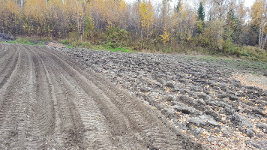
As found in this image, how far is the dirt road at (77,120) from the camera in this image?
10.5 feet

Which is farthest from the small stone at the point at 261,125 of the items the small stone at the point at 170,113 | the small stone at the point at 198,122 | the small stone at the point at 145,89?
the small stone at the point at 145,89

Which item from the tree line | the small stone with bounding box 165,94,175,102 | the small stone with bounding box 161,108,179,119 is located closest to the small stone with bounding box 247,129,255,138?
the small stone with bounding box 161,108,179,119

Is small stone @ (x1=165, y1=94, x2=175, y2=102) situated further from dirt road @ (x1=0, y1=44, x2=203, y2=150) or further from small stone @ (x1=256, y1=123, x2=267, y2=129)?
small stone @ (x1=256, y1=123, x2=267, y2=129)

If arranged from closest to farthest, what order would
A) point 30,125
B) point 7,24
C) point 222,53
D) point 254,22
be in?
1. point 30,125
2. point 222,53
3. point 7,24
4. point 254,22

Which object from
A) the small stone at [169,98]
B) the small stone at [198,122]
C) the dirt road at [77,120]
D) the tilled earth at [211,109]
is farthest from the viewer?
the small stone at [169,98]

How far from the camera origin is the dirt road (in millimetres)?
3209

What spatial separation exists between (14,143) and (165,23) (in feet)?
94.8

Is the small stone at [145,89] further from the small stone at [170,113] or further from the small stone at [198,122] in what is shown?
the small stone at [198,122]

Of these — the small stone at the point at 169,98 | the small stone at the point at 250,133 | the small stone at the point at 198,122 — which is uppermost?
the small stone at the point at 169,98

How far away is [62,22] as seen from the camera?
28375 millimetres

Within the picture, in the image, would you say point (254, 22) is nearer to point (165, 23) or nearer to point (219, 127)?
point (165, 23)

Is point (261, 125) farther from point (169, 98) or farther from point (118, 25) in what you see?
point (118, 25)

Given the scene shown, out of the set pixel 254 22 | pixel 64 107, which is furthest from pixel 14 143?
pixel 254 22

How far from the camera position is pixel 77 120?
3.97m
